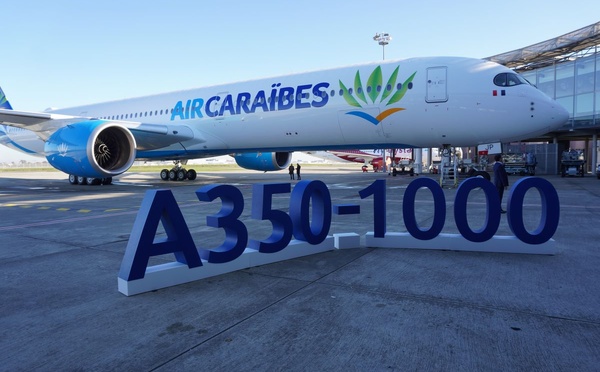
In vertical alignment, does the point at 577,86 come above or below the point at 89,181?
above

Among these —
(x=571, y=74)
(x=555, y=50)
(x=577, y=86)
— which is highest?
(x=555, y=50)

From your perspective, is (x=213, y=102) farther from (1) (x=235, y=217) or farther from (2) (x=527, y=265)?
(2) (x=527, y=265)

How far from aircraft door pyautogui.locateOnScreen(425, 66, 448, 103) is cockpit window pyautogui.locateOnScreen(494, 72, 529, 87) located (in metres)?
1.24

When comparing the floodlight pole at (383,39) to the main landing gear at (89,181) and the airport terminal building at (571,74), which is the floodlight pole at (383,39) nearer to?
the airport terminal building at (571,74)

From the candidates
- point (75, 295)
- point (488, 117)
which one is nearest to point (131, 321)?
point (75, 295)

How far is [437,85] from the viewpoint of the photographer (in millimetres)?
9992

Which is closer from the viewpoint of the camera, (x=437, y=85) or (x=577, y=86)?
(x=437, y=85)

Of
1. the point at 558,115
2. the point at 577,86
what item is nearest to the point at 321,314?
the point at 558,115

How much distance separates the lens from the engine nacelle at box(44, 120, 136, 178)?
10.9 meters

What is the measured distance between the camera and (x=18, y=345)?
7.22ft

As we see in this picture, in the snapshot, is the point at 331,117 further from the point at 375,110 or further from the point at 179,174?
the point at 179,174

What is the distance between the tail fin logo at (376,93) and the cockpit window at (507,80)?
2074mm

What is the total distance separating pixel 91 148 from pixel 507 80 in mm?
11391

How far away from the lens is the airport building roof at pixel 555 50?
815 inches
